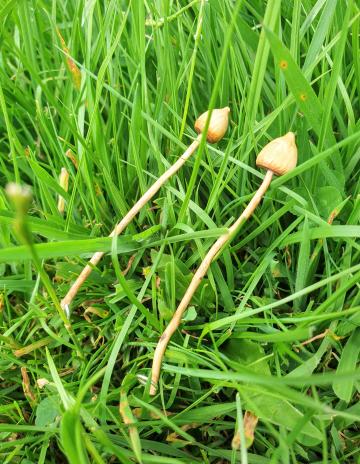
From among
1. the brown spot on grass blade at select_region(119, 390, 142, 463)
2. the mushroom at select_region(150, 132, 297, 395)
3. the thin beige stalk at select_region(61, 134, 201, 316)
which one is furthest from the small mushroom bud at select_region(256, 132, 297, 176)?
the brown spot on grass blade at select_region(119, 390, 142, 463)

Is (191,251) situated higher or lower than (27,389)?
higher

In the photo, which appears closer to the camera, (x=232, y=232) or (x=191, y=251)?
(x=232, y=232)

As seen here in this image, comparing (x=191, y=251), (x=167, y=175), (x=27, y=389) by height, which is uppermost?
(x=167, y=175)

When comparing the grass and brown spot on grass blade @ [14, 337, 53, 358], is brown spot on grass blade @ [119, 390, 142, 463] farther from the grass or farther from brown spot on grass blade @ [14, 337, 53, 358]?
brown spot on grass blade @ [14, 337, 53, 358]

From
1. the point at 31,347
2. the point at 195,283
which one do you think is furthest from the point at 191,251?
the point at 31,347

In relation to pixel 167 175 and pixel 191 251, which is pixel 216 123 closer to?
pixel 167 175

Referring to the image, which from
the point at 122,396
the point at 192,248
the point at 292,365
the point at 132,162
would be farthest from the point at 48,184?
the point at 292,365

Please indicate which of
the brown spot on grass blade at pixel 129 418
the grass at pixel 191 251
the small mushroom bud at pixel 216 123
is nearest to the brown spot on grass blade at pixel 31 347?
the grass at pixel 191 251
